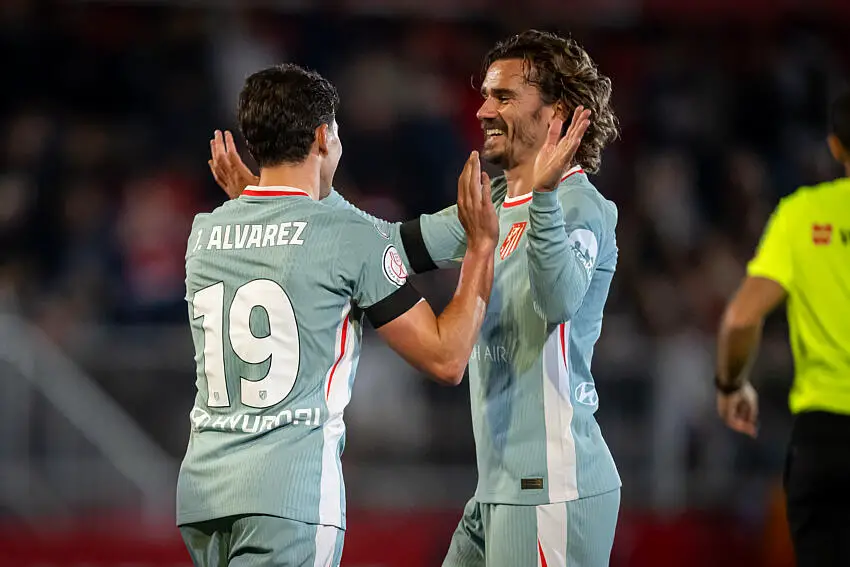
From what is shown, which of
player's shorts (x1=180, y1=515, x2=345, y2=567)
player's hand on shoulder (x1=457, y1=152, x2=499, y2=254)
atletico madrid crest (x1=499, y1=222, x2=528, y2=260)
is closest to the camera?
player's shorts (x1=180, y1=515, x2=345, y2=567)

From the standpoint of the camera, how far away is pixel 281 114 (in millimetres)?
3439

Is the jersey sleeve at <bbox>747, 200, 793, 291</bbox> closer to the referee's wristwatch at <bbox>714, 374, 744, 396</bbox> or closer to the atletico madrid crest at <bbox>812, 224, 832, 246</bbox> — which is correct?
the atletico madrid crest at <bbox>812, 224, 832, 246</bbox>

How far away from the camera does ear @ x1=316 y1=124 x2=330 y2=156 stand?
3.52 m

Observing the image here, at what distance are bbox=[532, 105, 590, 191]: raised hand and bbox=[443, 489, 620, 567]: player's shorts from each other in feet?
3.17

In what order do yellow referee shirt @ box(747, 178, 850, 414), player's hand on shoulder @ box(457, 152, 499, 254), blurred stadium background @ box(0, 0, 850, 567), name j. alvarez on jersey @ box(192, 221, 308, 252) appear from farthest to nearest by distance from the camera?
1. blurred stadium background @ box(0, 0, 850, 567)
2. yellow referee shirt @ box(747, 178, 850, 414)
3. player's hand on shoulder @ box(457, 152, 499, 254)
4. name j. alvarez on jersey @ box(192, 221, 308, 252)

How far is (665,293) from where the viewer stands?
878 centimetres

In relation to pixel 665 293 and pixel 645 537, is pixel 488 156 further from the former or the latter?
pixel 665 293

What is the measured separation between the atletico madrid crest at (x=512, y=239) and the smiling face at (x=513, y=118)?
0.86ft

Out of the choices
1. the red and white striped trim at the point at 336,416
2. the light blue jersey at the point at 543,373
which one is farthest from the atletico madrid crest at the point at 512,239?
the red and white striped trim at the point at 336,416

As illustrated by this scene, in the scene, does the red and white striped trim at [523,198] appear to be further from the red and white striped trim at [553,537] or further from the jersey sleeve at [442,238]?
the red and white striped trim at [553,537]

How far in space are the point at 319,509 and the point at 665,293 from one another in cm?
587

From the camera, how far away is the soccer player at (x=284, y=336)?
3273 millimetres

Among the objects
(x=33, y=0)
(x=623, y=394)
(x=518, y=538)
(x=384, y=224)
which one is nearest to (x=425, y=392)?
(x=623, y=394)

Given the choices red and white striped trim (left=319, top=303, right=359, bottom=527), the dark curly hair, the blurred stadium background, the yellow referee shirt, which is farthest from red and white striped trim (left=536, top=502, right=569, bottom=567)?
the blurred stadium background
